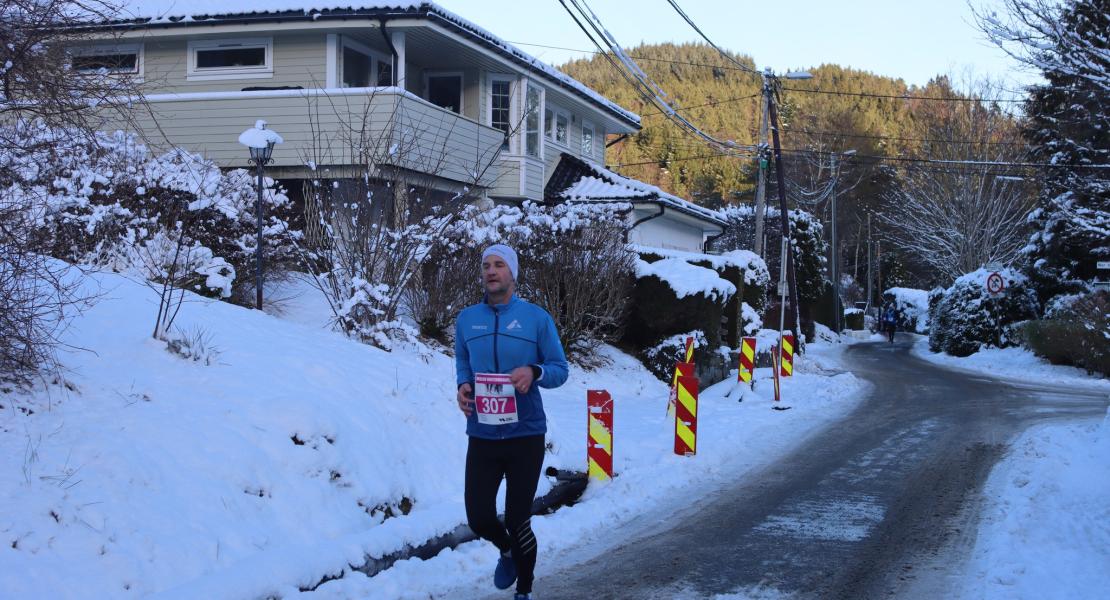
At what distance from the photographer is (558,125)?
26.4 m

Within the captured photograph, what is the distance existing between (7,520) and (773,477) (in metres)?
6.87

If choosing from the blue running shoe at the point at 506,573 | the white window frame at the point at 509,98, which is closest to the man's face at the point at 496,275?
the blue running shoe at the point at 506,573

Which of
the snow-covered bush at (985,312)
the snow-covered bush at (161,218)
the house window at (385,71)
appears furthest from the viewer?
the snow-covered bush at (985,312)

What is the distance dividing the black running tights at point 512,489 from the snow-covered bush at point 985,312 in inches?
1150

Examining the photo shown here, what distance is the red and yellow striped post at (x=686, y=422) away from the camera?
35.0 feet

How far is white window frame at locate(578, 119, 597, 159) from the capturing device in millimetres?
28453

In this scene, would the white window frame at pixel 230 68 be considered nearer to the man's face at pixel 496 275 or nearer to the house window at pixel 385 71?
the house window at pixel 385 71

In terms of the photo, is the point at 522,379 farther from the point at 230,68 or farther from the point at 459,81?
the point at 459,81

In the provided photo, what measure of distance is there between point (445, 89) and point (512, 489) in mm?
18858

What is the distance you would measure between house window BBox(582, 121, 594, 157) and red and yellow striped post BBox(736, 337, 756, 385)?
13.0m

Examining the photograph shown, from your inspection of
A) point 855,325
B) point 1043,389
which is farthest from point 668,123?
point 1043,389

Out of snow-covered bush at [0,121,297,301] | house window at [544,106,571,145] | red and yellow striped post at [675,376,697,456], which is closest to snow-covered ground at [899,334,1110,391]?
house window at [544,106,571,145]

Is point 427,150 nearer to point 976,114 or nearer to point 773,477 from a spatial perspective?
point 773,477

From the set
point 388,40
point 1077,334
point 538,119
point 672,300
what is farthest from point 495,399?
point 1077,334
